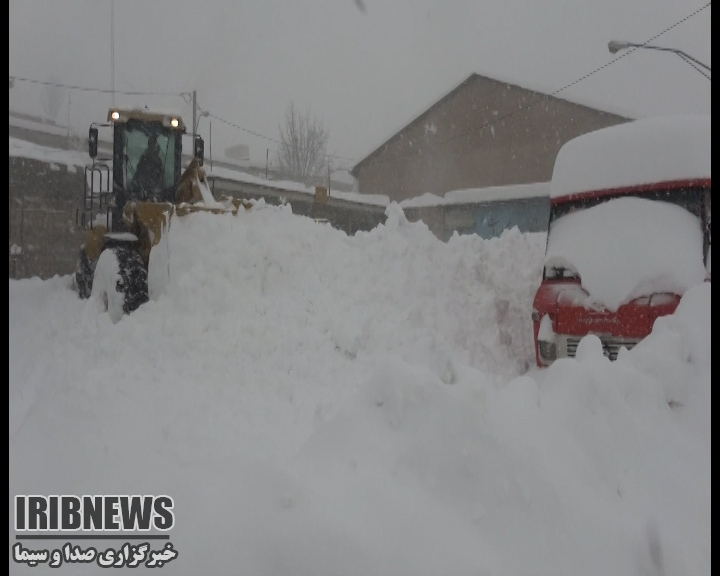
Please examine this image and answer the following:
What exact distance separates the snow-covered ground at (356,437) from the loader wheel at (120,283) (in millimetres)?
707

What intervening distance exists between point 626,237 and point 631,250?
0.61 ft

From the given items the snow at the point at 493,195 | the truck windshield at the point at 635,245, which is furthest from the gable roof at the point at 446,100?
the truck windshield at the point at 635,245

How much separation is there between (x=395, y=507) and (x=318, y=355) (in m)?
3.82

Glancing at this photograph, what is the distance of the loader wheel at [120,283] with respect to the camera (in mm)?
7488

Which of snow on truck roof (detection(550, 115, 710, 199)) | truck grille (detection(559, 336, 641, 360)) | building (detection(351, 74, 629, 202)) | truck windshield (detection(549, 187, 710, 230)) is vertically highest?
building (detection(351, 74, 629, 202))

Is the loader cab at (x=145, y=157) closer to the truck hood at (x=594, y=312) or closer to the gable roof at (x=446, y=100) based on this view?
the truck hood at (x=594, y=312)

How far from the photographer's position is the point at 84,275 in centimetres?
1007

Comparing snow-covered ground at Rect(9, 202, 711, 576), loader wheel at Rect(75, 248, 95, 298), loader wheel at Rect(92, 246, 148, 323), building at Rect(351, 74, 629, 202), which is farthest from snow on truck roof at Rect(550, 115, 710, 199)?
building at Rect(351, 74, 629, 202)

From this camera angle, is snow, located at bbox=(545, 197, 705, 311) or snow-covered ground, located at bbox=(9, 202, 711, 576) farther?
snow, located at bbox=(545, 197, 705, 311)

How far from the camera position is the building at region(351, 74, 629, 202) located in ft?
83.8

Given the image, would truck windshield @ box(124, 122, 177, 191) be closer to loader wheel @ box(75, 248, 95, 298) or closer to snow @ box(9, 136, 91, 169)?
loader wheel @ box(75, 248, 95, 298)

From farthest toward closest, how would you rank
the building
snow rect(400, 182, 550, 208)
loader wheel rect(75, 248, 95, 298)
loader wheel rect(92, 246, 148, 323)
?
the building < snow rect(400, 182, 550, 208) < loader wheel rect(75, 248, 95, 298) < loader wheel rect(92, 246, 148, 323)

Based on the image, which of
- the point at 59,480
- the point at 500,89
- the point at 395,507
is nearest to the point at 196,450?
the point at 59,480
